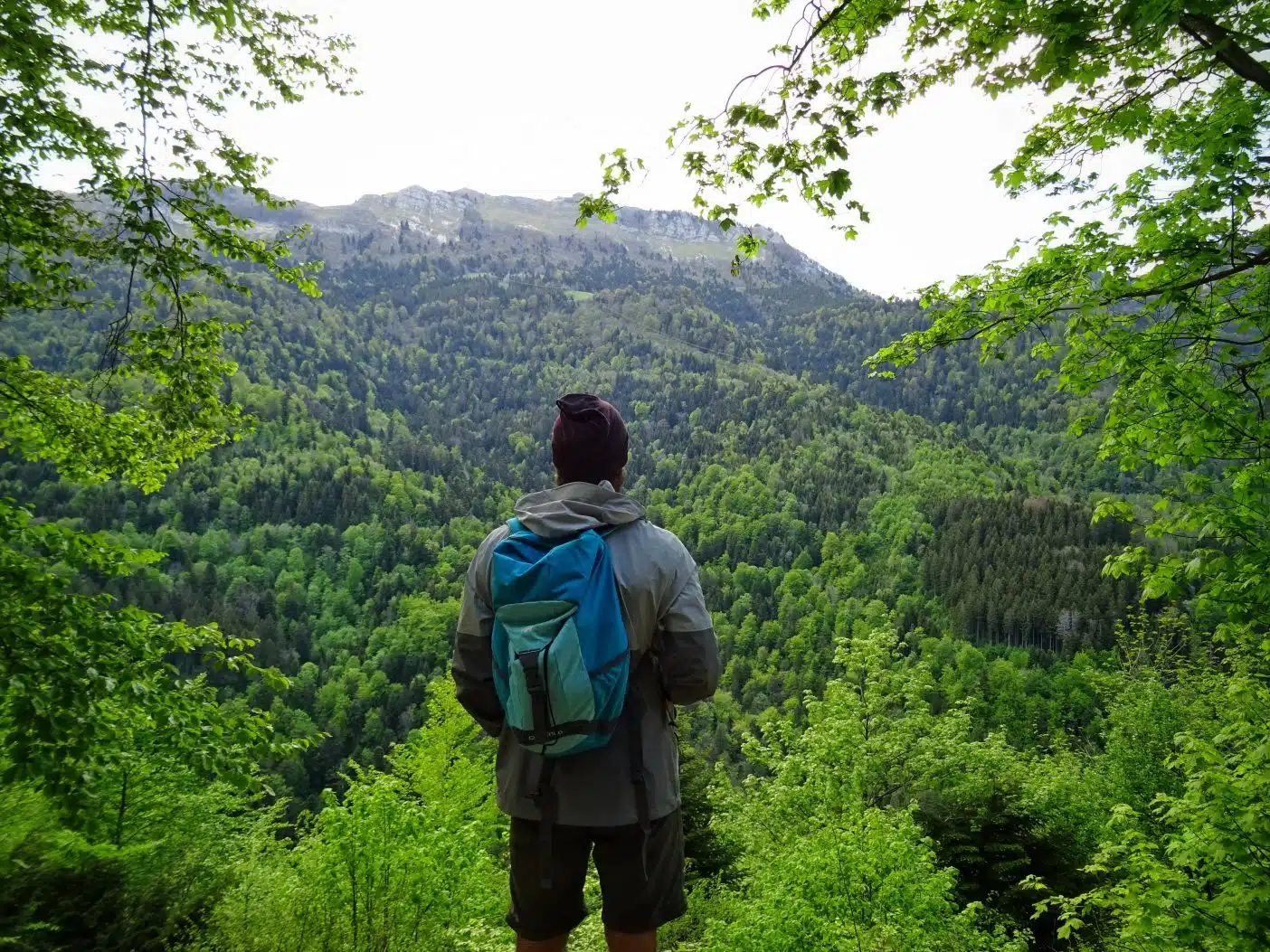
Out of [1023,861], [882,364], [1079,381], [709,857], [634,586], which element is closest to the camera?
[634,586]

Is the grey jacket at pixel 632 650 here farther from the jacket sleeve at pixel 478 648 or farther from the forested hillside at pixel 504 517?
the forested hillside at pixel 504 517

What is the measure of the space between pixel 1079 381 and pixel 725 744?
72.1 meters

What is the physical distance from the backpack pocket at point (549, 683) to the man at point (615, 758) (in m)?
0.20

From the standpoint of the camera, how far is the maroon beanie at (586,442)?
2531mm

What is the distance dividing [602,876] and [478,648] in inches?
36.2

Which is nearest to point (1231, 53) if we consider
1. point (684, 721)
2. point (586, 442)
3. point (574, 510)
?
point (586, 442)

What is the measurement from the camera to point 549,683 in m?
2.14

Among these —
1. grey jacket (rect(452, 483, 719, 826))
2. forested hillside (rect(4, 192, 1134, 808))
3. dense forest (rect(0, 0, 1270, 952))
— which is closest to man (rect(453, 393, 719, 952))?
grey jacket (rect(452, 483, 719, 826))

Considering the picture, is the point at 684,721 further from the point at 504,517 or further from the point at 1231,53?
the point at 504,517

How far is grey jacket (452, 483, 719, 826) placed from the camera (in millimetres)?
2270

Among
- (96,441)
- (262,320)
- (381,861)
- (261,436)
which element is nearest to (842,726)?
(381,861)

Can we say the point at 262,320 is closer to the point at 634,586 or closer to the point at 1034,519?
the point at 1034,519

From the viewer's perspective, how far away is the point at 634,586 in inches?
90.4

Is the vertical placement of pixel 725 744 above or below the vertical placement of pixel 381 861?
below
